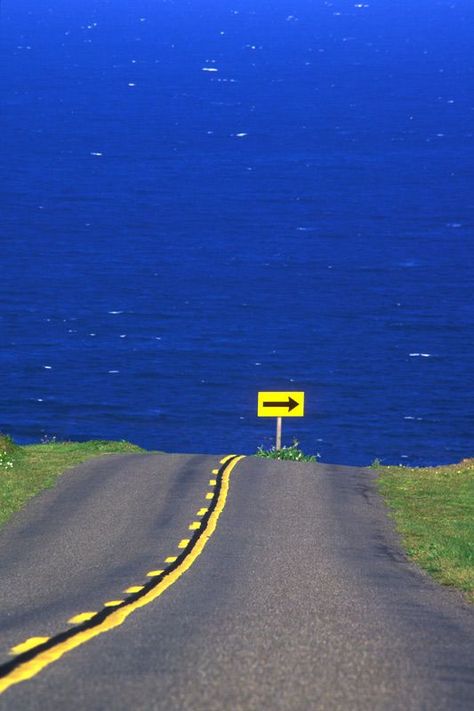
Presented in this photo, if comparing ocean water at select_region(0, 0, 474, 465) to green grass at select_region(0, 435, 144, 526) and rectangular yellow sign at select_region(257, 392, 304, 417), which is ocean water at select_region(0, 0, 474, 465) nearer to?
rectangular yellow sign at select_region(257, 392, 304, 417)

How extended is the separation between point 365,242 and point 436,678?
4948 inches

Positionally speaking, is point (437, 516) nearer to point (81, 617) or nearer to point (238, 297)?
point (81, 617)

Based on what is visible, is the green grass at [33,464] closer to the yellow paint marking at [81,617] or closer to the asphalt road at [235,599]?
the asphalt road at [235,599]

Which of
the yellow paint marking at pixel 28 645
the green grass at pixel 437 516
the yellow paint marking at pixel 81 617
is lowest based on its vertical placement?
the yellow paint marking at pixel 28 645

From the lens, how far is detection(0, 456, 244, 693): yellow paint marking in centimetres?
1313

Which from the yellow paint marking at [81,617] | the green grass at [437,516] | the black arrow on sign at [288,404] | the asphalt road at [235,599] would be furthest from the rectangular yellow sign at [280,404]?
the yellow paint marking at [81,617]

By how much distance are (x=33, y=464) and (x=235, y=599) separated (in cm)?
1888

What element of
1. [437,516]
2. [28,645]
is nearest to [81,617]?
[28,645]

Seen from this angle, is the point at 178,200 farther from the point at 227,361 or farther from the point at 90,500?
the point at 90,500

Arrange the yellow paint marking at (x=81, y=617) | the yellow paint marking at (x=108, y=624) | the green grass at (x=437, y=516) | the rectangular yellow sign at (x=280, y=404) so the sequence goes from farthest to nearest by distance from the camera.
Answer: the rectangular yellow sign at (x=280, y=404), the green grass at (x=437, y=516), the yellow paint marking at (x=81, y=617), the yellow paint marking at (x=108, y=624)

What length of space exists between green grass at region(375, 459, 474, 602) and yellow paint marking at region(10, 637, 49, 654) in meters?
8.39

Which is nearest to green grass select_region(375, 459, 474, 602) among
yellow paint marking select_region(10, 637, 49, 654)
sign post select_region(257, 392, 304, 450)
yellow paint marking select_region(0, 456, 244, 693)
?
yellow paint marking select_region(0, 456, 244, 693)

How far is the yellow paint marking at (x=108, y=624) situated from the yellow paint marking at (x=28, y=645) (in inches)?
8.6

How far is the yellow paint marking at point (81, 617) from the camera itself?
55.8 feet
